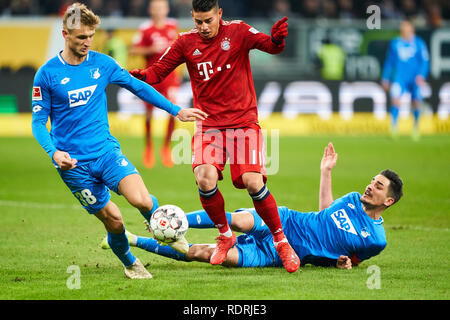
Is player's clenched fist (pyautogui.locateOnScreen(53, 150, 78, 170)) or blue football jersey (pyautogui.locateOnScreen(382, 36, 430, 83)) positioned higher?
blue football jersey (pyautogui.locateOnScreen(382, 36, 430, 83))

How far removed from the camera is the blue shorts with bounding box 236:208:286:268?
612 centimetres

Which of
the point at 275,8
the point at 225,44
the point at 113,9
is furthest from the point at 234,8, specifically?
the point at 225,44

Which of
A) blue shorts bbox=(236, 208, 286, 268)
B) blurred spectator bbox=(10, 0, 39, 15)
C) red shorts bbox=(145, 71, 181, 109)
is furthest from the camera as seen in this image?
blurred spectator bbox=(10, 0, 39, 15)

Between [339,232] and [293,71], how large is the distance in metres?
13.8

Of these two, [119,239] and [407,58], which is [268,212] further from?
[407,58]

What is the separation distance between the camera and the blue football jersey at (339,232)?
5895 millimetres

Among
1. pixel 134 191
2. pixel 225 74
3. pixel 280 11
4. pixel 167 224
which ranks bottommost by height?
pixel 167 224

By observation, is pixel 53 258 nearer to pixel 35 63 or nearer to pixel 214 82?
pixel 214 82

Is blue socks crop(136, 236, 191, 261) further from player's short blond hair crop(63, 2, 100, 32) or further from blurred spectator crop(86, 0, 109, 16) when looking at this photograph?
blurred spectator crop(86, 0, 109, 16)

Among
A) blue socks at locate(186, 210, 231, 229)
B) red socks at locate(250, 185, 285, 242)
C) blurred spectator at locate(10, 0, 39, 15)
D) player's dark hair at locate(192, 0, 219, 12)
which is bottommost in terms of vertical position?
blue socks at locate(186, 210, 231, 229)

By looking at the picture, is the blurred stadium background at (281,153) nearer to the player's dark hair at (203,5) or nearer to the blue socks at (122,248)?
the blue socks at (122,248)

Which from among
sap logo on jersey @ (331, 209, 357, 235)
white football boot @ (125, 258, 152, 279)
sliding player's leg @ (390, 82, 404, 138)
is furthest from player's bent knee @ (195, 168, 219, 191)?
sliding player's leg @ (390, 82, 404, 138)

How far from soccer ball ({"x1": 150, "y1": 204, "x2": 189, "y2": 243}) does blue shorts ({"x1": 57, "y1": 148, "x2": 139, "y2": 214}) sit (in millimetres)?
370

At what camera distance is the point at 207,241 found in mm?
7406
